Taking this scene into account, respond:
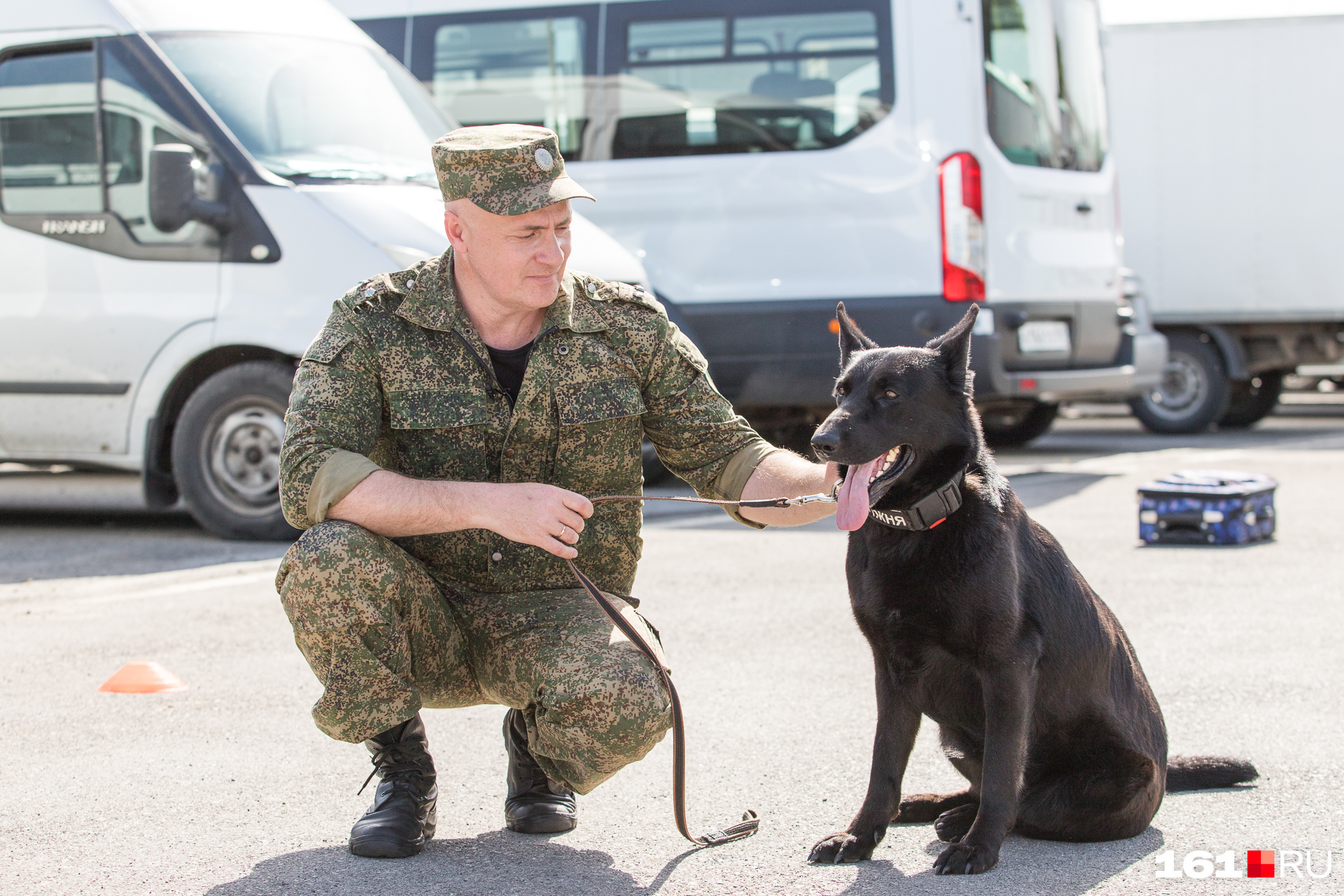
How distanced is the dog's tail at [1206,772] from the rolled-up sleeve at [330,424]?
1.89 meters

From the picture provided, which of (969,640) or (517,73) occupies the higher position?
(517,73)

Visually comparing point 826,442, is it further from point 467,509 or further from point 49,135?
point 49,135

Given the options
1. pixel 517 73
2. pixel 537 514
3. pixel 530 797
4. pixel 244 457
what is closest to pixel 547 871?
pixel 530 797

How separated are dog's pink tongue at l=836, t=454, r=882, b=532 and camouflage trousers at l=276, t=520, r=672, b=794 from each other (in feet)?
1.70

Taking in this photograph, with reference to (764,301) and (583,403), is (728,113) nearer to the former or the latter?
(764,301)

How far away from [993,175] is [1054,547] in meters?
5.62

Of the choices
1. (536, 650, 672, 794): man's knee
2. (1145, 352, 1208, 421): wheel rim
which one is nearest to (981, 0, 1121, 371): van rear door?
(1145, 352, 1208, 421): wheel rim

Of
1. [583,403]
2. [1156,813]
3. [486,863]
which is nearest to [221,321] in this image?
[583,403]

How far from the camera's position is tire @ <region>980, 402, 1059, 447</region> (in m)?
11.5

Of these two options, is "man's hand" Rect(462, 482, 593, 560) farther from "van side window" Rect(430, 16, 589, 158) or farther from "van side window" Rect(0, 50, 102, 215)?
"van side window" Rect(430, 16, 589, 158)

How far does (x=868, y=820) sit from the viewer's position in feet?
9.48

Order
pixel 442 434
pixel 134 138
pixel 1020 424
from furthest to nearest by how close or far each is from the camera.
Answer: pixel 1020 424 < pixel 134 138 < pixel 442 434

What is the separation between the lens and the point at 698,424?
11.0ft

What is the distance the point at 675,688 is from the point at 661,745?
824 millimetres
